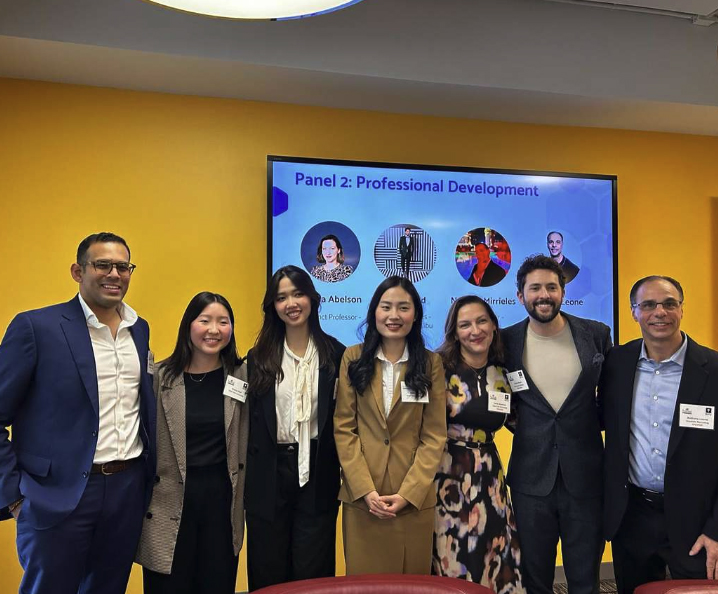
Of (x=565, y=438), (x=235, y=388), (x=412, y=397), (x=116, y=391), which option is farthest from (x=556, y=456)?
(x=116, y=391)

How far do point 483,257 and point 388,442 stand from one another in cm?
189

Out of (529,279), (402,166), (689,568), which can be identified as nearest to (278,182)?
(402,166)

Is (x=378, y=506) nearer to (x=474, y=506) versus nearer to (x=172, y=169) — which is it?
(x=474, y=506)

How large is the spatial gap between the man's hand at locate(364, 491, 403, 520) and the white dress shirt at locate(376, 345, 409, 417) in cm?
35

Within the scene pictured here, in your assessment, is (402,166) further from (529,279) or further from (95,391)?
(95,391)

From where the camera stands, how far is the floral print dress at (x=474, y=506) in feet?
9.05

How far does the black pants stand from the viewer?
8.53 feet

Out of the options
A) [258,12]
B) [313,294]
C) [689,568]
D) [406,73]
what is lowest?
[689,568]

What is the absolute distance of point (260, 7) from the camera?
4.56 feet

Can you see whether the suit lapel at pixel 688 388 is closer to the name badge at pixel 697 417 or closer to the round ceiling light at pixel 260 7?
the name badge at pixel 697 417

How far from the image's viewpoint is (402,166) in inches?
163

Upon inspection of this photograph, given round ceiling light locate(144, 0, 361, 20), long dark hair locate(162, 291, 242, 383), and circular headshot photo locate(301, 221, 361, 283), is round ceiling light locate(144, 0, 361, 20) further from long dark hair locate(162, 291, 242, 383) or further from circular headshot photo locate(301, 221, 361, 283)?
circular headshot photo locate(301, 221, 361, 283)

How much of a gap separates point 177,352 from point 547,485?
1.68 m

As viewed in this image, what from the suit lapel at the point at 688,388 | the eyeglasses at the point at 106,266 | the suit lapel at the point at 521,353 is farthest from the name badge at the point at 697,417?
the eyeglasses at the point at 106,266
